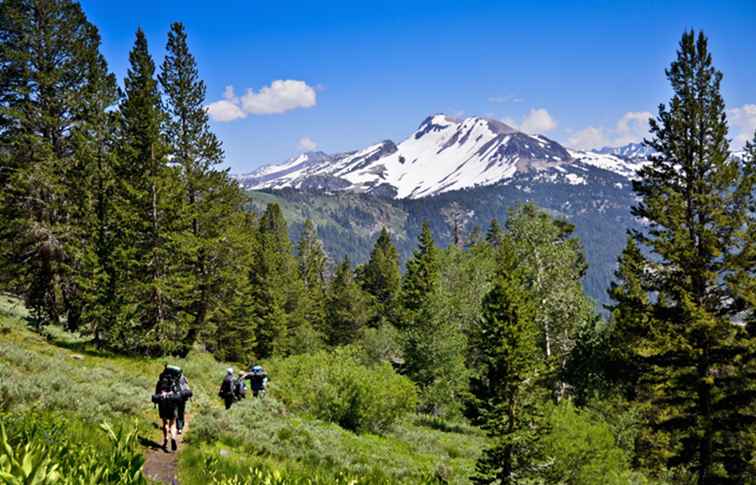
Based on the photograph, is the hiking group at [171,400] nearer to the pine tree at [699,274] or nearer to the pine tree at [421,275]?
the pine tree at [699,274]

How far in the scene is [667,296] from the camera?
63.4 feet

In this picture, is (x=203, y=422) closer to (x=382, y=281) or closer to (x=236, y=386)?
(x=236, y=386)

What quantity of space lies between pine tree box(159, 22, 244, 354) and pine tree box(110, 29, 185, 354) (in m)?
1.55

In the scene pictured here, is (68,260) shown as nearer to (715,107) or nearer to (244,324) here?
(244,324)

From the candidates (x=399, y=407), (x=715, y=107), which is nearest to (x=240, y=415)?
(x=399, y=407)

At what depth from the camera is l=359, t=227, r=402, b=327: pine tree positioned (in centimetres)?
7450

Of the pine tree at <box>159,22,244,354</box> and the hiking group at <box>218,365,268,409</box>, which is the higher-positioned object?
the pine tree at <box>159,22,244,354</box>

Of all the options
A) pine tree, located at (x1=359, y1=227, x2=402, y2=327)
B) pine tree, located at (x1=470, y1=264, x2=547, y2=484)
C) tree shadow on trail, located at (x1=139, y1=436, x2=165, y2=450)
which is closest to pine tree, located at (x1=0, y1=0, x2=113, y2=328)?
tree shadow on trail, located at (x1=139, y1=436, x2=165, y2=450)

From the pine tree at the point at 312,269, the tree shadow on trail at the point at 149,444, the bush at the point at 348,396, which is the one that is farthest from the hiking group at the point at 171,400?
the pine tree at the point at 312,269

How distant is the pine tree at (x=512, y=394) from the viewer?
2012cm

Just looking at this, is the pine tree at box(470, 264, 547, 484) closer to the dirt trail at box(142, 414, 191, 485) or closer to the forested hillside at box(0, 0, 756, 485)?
the forested hillside at box(0, 0, 756, 485)

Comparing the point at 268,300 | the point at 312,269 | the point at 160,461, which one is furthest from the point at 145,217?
the point at 312,269

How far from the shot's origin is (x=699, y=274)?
17.9 m

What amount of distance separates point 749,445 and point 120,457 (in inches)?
841
